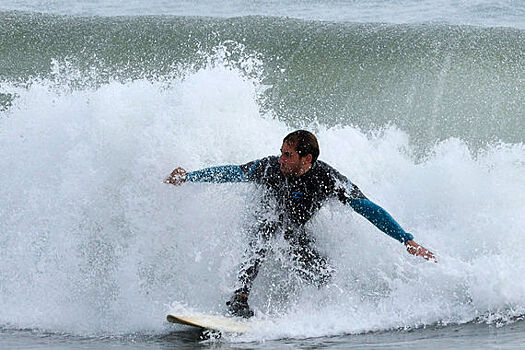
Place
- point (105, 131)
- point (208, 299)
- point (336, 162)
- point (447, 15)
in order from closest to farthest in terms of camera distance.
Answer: point (208, 299) < point (105, 131) < point (336, 162) < point (447, 15)

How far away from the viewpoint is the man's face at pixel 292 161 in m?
5.36

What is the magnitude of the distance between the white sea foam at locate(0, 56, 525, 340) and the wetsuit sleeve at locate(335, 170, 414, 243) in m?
0.57

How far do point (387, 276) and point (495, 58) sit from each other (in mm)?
7627

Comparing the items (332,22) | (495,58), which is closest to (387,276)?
(495,58)

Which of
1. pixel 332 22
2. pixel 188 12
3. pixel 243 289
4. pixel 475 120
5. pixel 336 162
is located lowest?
pixel 243 289

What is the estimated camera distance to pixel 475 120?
37.0ft

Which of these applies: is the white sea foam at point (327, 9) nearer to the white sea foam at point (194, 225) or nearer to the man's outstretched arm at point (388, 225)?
the white sea foam at point (194, 225)

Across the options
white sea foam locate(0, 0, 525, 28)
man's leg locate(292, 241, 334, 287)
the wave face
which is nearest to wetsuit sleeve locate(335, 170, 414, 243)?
man's leg locate(292, 241, 334, 287)

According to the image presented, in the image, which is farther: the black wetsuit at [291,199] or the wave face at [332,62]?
the wave face at [332,62]

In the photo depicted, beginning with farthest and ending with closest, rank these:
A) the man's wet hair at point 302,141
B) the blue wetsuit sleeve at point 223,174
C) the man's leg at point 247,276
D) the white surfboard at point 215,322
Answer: the blue wetsuit sleeve at point 223,174
the man's leg at point 247,276
the man's wet hair at point 302,141
the white surfboard at point 215,322

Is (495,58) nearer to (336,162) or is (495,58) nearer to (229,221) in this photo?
(336,162)

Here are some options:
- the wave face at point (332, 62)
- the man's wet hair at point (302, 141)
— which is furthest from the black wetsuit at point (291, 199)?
the wave face at point (332, 62)

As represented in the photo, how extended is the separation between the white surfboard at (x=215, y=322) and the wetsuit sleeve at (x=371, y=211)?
105 cm

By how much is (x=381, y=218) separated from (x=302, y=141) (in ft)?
2.56
